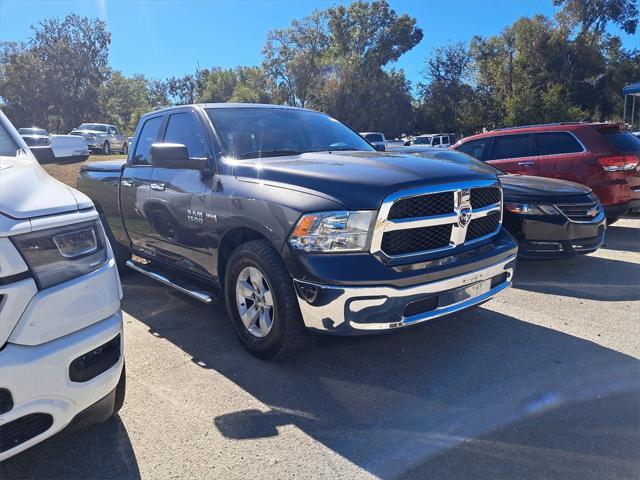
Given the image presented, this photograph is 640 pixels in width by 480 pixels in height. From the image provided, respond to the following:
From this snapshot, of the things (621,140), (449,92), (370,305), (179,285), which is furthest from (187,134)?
(449,92)

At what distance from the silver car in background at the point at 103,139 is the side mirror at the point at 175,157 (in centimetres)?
2532

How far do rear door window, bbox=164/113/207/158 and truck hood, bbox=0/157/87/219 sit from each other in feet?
4.91

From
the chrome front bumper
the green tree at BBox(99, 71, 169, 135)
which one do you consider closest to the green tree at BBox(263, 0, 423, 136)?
the green tree at BBox(99, 71, 169, 135)

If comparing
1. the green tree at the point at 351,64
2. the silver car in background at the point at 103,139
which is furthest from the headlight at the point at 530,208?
the green tree at the point at 351,64

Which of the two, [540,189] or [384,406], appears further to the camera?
[540,189]

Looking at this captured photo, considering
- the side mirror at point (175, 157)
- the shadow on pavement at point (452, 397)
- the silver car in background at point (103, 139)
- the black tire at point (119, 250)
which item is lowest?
the shadow on pavement at point (452, 397)

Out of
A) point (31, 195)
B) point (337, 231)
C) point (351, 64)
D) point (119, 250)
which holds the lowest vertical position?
point (119, 250)

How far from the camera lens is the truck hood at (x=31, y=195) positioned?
2035 millimetres

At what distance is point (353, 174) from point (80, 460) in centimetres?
219

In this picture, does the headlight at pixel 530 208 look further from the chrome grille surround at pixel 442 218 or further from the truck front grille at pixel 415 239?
the truck front grille at pixel 415 239

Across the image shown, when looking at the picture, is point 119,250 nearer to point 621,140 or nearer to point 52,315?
point 52,315

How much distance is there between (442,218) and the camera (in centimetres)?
316

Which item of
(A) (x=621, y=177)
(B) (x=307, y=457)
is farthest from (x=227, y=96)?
(B) (x=307, y=457)

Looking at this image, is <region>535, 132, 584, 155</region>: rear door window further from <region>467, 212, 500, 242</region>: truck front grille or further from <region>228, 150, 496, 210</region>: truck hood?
<region>228, 150, 496, 210</region>: truck hood
